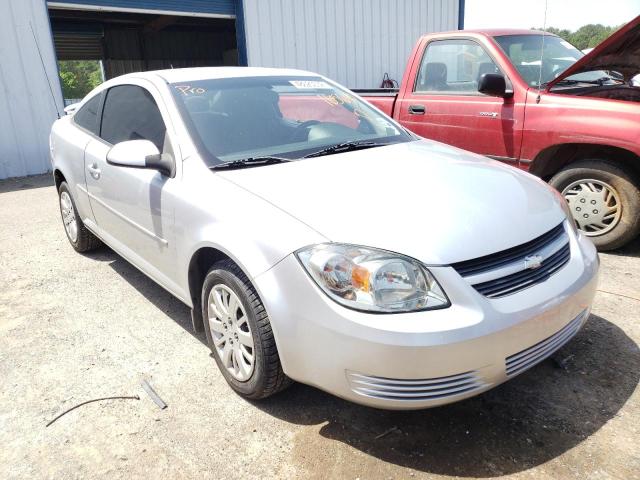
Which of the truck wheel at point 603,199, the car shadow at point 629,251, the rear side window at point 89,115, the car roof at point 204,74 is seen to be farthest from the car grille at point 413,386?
the rear side window at point 89,115

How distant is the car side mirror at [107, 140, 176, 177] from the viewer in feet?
9.12

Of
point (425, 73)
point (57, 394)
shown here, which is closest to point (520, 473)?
point (57, 394)

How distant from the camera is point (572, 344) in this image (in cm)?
288

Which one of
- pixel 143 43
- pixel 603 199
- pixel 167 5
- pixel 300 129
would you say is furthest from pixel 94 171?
pixel 143 43

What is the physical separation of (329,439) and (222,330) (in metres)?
0.74

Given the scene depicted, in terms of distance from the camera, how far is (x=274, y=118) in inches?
124

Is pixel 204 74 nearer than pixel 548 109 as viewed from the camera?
Yes

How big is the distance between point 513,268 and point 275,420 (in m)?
1.27

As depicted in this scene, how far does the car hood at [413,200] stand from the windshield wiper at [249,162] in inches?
2.5

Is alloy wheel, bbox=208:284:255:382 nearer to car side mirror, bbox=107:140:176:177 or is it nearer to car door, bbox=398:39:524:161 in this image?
car side mirror, bbox=107:140:176:177

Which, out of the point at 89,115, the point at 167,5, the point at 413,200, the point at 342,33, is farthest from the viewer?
the point at 342,33

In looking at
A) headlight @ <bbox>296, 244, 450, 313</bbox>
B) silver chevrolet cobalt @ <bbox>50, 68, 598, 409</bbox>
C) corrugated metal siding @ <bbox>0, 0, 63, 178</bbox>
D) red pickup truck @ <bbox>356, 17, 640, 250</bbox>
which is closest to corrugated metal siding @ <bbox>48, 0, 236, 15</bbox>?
corrugated metal siding @ <bbox>0, 0, 63, 178</bbox>

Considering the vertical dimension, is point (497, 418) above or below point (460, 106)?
below

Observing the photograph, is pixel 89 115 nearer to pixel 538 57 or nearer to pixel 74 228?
pixel 74 228
